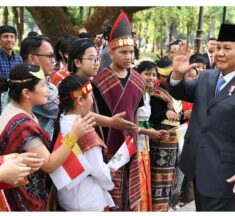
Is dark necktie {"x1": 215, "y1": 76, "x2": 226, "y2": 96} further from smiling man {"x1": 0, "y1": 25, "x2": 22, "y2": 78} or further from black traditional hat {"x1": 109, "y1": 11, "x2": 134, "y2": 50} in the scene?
smiling man {"x1": 0, "y1": 25, "x2": 22, "y2": 78}

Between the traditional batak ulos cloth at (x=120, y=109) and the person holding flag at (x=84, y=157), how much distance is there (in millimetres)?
686

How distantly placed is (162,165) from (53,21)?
21.6ft

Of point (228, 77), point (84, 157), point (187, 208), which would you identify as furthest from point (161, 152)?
point (84, 157)

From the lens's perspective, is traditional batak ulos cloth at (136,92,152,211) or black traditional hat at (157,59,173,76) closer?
traditional batak ulos cloth at (136,92,152,211)

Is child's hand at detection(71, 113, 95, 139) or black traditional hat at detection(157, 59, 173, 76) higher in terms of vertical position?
child's hand at detection(71, 113, 95, 139)

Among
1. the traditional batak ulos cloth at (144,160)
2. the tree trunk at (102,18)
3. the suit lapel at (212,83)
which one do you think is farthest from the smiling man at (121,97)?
the tree trunk at (102,18)

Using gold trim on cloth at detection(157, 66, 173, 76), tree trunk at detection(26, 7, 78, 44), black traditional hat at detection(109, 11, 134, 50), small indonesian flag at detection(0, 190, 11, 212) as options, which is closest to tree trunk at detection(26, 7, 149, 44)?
tree trunk at detection(26, 7, 78, 44)

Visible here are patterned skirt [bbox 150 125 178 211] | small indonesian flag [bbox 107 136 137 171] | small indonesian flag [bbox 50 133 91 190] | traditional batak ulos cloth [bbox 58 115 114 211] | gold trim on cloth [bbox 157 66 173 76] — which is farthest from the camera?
gold trim on cloth [bbox 157 66 173 76]

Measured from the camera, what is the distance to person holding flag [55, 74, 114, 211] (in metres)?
3.13

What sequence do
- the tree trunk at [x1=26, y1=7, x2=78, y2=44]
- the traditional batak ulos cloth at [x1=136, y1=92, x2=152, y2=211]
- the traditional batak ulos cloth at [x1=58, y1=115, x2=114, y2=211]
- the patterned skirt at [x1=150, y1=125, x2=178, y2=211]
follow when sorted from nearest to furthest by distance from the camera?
the traditional batak ulos cloth at [x1=58, y1=115, x2=114, y2=211] < the traditional batak ulos cloth at [x1=136, y1=92, x2=152, y2=211] < the patterned skirt at [x1=150, y1=125, x2=178, y2=211] < the tree trunk at [x1=26, y1=7, x2=78, y2=44]

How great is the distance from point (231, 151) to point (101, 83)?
1280mm

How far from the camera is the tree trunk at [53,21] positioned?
10.4 meters

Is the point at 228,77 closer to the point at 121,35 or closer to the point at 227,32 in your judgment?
the point at 227,32

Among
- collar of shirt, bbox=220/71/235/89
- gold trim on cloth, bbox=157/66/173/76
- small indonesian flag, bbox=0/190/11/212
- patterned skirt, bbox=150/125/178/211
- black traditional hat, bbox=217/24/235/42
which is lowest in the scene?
patterned skirt, bbox=150/125/178/211
